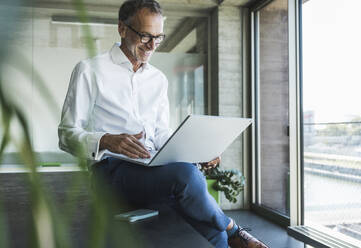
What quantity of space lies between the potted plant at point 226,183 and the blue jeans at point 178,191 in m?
2.53

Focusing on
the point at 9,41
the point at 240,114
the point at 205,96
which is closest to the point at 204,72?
the point at 205,96

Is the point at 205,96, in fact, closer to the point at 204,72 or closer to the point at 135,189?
the point at 204,72

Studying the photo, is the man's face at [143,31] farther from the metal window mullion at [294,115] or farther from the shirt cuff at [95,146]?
the metal window mullion at [294,115]

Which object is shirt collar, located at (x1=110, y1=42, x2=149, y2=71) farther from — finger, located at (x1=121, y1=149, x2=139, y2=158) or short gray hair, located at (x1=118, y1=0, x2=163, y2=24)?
finger, located at (x1=121, y1=149, x2=139, y2=158)

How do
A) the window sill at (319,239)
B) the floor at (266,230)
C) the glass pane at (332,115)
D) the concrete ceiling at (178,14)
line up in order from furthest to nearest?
the concrete ceiling at (178,14), the floor at (266,230), the glass pane at (332,115), the window sill at (319,239)

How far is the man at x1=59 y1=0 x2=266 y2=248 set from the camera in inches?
55.4

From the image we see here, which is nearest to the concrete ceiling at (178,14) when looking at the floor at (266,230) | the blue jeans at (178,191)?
the floor at (266,230)

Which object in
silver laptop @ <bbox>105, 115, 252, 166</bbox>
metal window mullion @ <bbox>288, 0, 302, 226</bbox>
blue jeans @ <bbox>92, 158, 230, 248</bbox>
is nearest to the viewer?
silver laptop @ <bbox>105, 115, 252, 166</bbox>

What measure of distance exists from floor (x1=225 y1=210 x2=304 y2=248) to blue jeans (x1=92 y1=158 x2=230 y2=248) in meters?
1.88

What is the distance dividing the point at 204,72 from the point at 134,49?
2.77 meters

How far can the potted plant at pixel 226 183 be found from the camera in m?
4.01

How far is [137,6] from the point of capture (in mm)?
1752

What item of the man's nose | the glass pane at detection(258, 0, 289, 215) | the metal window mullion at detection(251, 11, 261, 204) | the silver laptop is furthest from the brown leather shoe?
the metal window mullion at detection(251, 11, 261, 204)

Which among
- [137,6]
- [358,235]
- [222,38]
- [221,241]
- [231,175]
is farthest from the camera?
[222,38]
